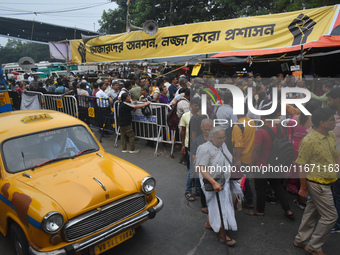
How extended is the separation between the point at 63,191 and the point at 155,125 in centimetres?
449

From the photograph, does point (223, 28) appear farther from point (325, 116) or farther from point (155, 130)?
point (325, 116)

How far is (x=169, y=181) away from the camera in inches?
225

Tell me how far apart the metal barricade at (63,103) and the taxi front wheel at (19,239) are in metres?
6.44

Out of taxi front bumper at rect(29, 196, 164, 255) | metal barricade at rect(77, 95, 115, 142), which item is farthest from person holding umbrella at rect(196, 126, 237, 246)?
metal barricade at rect(77, 95, 115, 142)

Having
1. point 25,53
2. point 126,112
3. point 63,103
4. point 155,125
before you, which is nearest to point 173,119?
point 155,125

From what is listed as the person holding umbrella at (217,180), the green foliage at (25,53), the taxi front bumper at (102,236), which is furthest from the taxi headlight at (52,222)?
the green foliage at (25,53)

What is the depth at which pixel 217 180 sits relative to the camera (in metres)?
3.54

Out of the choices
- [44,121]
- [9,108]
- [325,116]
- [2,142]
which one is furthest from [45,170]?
[9,108]

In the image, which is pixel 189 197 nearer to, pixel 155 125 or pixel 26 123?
pixel 155 125

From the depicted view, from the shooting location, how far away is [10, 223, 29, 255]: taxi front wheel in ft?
9.98

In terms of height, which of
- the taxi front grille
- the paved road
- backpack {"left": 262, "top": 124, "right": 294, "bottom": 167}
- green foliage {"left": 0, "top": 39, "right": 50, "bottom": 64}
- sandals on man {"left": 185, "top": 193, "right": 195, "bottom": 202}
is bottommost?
the paved road

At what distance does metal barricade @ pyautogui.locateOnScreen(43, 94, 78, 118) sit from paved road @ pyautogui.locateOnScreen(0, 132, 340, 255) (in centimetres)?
614

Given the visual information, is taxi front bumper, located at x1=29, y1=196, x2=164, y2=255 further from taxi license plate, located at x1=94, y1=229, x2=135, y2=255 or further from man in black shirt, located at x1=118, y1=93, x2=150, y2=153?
man in black shirt, located at x1=118, y1=93, x2=150, y2=153

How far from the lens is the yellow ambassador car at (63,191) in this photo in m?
2.85
